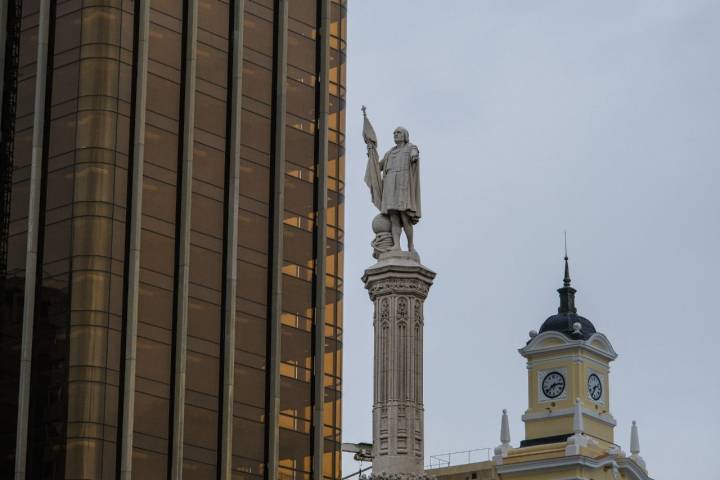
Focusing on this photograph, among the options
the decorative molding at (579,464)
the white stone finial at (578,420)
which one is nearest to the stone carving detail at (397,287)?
the decorative molding at (579,464)

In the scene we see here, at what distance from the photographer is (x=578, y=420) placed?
438ft

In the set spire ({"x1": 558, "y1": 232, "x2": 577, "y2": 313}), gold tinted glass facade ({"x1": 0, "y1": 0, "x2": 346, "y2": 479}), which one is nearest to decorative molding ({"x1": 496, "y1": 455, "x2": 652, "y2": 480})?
spire ({"x1": 558, "y1": 232, "x2": 577, "y2": 313})

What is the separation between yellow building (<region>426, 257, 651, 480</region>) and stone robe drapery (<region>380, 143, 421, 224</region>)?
2798 inches

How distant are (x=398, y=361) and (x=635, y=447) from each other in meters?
78.3

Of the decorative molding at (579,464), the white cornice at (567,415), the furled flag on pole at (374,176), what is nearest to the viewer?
the furled flag on pole at (374,176)

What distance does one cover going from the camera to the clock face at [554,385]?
136500mm

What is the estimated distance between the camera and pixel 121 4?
356 feet

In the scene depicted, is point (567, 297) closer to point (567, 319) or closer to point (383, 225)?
point (567, 319)

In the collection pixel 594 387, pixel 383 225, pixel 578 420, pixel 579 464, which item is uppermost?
pixel 594 387

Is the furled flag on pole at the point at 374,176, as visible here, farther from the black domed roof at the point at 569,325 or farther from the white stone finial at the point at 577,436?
the black domed roof at the point at 569,325

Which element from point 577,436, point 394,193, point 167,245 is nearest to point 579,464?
point 577,436

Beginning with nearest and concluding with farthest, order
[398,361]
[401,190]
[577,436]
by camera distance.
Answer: [398,361]
[401,190]
[577,436]

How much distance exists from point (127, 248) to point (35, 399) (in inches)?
329

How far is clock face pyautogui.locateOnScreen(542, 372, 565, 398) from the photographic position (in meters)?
136
